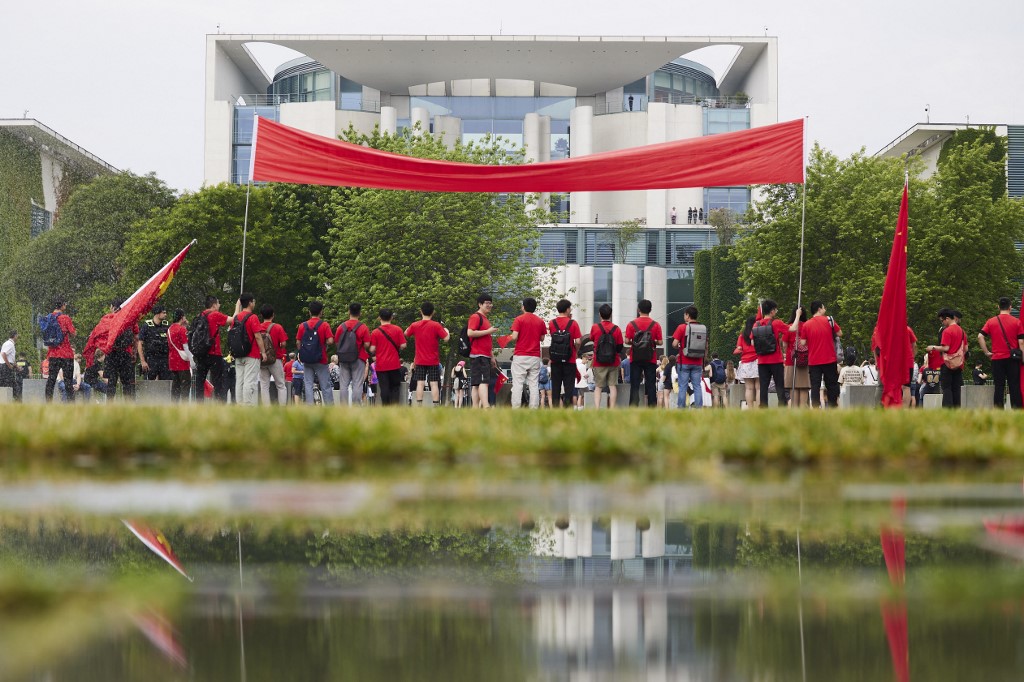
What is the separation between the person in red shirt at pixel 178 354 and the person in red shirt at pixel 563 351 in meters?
Result: 5.69

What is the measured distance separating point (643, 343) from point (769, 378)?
1.95 meters

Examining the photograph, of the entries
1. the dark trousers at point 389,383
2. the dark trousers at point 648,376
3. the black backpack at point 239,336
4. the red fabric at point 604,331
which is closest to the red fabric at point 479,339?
the dark trousers at point 389,383

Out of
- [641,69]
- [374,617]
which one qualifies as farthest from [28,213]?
[374,617]

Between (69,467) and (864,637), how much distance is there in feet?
14.8

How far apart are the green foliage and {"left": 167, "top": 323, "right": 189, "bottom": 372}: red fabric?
17822 mm

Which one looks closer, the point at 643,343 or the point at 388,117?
the point at 643,343

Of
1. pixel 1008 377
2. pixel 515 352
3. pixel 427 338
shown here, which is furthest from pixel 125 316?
pixel 1008 377

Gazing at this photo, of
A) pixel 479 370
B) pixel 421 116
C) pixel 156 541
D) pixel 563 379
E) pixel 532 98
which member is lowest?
pixel 156 541

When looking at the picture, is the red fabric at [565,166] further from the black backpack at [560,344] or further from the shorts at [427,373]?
the shorts at [427,373]

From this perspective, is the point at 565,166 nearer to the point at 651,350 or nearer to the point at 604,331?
the point at 604,331

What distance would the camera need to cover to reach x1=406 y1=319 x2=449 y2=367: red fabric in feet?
54.2

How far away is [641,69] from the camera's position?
7656 centimetres

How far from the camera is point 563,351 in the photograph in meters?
16.0

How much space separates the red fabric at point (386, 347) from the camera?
1628 centimetres
